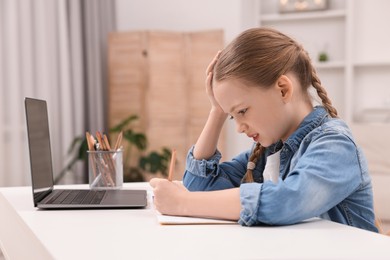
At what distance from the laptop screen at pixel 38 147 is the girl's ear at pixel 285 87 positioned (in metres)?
0.58

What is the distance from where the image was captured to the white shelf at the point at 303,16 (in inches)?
182

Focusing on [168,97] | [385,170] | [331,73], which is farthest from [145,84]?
[385,170]

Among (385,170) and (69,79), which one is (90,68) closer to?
(69,79)

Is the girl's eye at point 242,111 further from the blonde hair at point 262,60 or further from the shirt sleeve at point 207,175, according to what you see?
the shirt sleeve at point 207,175

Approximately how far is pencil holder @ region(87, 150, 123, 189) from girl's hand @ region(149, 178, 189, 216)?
50cm

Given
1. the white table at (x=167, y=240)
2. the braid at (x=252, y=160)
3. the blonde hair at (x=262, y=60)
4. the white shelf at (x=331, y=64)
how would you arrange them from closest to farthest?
the white table at (x=167, y=240), the blonde hair at (x=262, y=60), the braid at (x=252, y=160), the white shelf at (x=331, y=64)

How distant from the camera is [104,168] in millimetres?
1619

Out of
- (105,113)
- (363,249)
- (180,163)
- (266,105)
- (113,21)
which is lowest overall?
(180,163)

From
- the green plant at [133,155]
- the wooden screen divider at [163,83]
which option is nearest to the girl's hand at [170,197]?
the green plant at [133,155]

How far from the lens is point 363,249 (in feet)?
2.82

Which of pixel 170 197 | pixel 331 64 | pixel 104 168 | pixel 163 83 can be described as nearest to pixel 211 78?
pixel 170 197

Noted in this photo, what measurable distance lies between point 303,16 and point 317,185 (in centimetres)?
390

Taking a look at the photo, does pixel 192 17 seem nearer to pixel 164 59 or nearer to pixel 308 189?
pixel 164 59

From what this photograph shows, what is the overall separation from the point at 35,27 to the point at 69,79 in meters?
0.47
